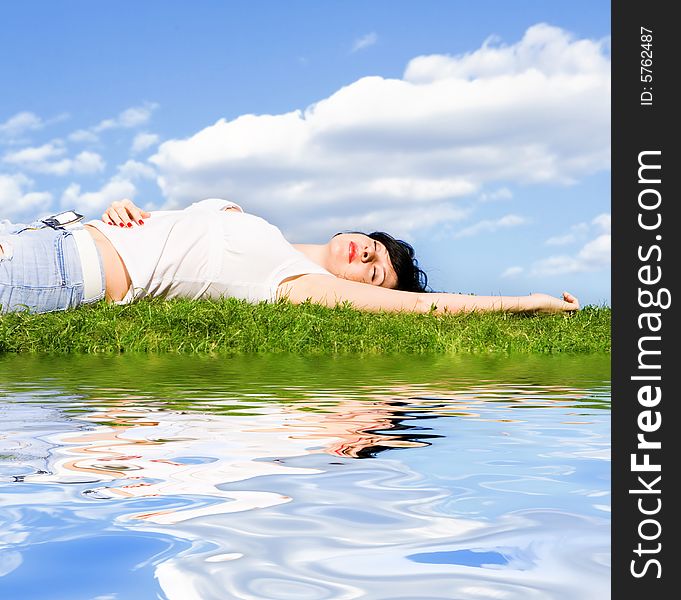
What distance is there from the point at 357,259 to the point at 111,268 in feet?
7.50

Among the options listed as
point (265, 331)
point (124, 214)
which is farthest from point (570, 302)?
point (124, 214)

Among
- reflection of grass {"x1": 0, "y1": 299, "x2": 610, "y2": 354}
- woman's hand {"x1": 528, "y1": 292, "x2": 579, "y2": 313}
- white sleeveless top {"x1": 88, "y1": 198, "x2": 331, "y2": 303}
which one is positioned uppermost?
white sleeveless top {"x1": 88, "y1": 198, "x2": 331, "y2": 303}

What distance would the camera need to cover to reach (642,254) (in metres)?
1.70

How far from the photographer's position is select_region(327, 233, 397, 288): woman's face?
7.30 meters

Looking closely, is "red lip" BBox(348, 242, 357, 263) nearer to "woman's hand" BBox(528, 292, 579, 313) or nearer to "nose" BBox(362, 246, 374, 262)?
"nose" BBox(362, 246, 374, 262)

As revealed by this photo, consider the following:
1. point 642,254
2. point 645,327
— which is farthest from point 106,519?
point 642,254

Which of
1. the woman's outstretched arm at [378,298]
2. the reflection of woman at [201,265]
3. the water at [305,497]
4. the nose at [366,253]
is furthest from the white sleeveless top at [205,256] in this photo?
the water at [305,497]

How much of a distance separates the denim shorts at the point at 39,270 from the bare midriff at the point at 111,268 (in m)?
0.29

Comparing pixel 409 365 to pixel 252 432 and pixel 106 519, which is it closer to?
pixel 252 432

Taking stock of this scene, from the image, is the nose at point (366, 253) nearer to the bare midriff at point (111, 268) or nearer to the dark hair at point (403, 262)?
the dark hair at point (403, 262)

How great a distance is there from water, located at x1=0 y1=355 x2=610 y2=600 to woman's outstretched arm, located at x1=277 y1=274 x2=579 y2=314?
3894 mm

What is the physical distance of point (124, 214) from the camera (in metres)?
6.32

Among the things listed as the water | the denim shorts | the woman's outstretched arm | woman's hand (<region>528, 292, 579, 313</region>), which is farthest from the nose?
the water

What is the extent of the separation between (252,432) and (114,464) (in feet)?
1.49
